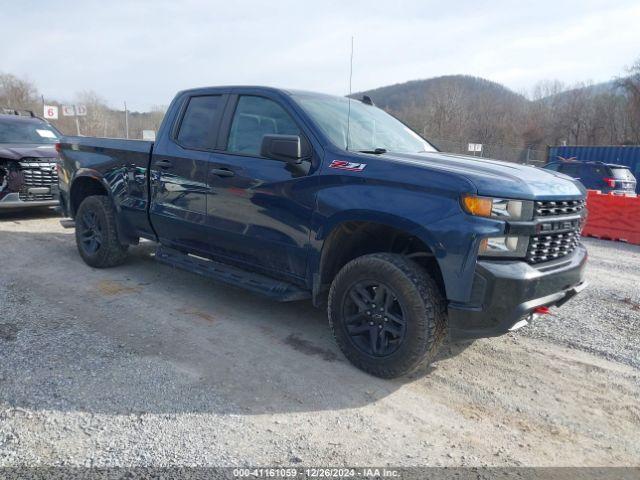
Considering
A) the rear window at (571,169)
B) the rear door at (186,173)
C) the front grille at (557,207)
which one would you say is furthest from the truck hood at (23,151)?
the rear window at (571,169)

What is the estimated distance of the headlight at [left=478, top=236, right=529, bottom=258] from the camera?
2836 mm

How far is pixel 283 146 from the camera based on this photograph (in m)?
3.39

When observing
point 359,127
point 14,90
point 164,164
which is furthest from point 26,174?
point 14,90

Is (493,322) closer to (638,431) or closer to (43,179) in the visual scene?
(638,431)

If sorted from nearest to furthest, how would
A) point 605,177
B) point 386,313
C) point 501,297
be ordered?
point 501,297
point 386,313
point 605,177

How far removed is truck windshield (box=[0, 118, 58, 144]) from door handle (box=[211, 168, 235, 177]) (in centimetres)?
665

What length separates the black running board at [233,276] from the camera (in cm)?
373

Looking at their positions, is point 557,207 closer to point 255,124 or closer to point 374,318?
point 374,318

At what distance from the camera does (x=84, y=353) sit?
11.3 feet

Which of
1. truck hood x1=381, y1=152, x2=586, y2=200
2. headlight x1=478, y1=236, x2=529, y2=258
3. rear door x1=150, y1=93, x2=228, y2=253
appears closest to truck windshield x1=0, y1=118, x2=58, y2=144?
rear door x1=150, y1=93, x2=228, y2=253

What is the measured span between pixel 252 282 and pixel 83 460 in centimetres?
184

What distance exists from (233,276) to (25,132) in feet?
24.0

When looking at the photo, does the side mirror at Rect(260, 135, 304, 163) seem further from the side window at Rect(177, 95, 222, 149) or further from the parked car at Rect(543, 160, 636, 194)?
the parked car at Rect(543, 160, 636, 194)

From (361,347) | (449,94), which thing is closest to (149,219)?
(361,347)
